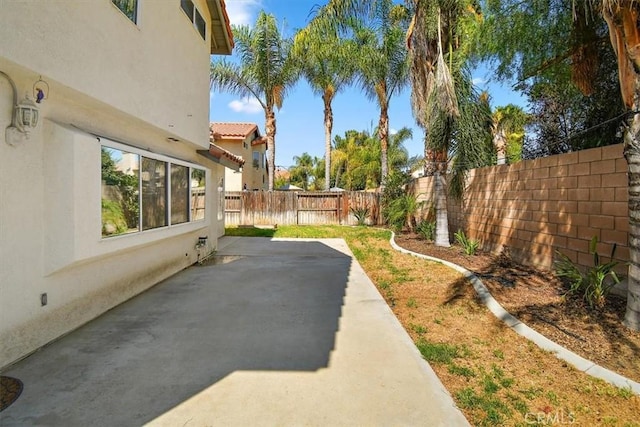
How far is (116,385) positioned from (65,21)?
3.95m

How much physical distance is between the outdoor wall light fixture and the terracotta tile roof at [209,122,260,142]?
19.0 m

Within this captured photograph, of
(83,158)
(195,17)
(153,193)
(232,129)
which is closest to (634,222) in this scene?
(83,158)

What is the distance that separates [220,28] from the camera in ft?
34.3

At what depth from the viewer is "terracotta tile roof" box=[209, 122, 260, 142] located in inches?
928

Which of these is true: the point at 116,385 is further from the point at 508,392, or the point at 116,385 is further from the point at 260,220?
the point at 260,220

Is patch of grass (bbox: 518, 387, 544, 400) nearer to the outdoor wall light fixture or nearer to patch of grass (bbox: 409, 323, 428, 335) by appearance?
patch of grass (bbox: 409, 323, 428, 335)

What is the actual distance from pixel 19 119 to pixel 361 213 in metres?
16.2

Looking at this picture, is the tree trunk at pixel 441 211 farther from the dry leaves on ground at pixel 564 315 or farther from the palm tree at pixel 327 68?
the palm tree at pixel 327 68

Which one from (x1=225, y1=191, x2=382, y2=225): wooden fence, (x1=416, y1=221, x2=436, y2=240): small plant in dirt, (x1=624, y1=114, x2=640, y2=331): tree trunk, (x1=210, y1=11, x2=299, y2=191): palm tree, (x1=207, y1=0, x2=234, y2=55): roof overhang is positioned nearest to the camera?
(x1=624, y1=114, x2=640, y2=331): tree trunk

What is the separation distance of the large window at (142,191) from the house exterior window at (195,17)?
3485mm

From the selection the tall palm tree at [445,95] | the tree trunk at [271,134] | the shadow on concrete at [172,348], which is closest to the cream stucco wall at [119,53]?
the shadow on concrete at [172,348]

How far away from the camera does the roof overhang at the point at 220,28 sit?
9500 millimetres

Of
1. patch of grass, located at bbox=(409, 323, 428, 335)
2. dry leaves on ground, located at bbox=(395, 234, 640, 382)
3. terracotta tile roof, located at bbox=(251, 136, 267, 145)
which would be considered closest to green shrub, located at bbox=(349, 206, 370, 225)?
dry leaves on ground, located at bbox=(395, 234, 640, 382)

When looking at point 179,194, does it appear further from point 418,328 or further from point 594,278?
point 594,278
